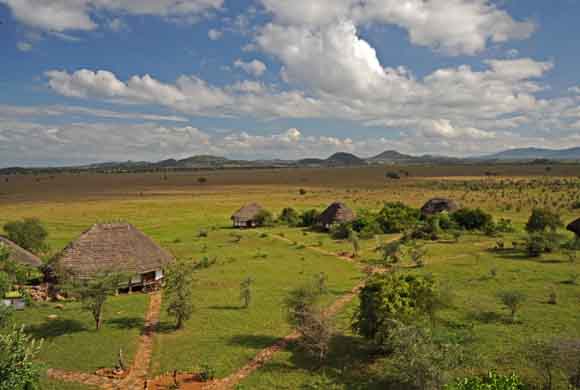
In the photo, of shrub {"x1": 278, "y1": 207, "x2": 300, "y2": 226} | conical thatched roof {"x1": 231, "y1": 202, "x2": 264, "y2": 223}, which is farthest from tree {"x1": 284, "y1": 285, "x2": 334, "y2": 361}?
shrub {"x1": 278, "y1": 207, "x2": 300, "y2": 226}

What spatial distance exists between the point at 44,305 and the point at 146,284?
5315 mm

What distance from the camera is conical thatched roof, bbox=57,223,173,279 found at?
21828 millimetres

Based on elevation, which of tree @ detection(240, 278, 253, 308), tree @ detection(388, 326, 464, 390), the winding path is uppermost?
tree @ detection(388, 326, 464, 390)

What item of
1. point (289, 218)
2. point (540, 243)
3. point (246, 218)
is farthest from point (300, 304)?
point (289, 218)

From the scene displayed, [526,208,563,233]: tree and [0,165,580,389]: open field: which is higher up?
[526,208,563,233]: tree

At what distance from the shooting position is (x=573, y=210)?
157 feet

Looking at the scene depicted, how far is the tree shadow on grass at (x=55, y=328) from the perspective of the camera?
54.6 ft

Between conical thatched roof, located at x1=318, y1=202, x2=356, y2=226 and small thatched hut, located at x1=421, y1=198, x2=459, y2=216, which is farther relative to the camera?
small thatched hut, located at x1=421, y1=198, x2=459, y2=216

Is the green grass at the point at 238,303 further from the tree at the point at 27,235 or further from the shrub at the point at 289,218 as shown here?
the tree at the point at 27,235

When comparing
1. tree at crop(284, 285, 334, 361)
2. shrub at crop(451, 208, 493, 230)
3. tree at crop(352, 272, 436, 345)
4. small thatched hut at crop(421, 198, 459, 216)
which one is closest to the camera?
tree at crop(284, 285, 334, 361)

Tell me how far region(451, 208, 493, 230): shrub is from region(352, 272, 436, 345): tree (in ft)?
89.3

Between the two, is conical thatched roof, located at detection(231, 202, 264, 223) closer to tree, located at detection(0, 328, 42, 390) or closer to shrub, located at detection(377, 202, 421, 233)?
shrub, located at detection(377, 202, 421, 233)

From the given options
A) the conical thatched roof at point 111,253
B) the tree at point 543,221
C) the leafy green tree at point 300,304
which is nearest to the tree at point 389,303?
the leafy green tree at point 300,304

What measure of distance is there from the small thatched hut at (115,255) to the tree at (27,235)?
10309 millimetres
